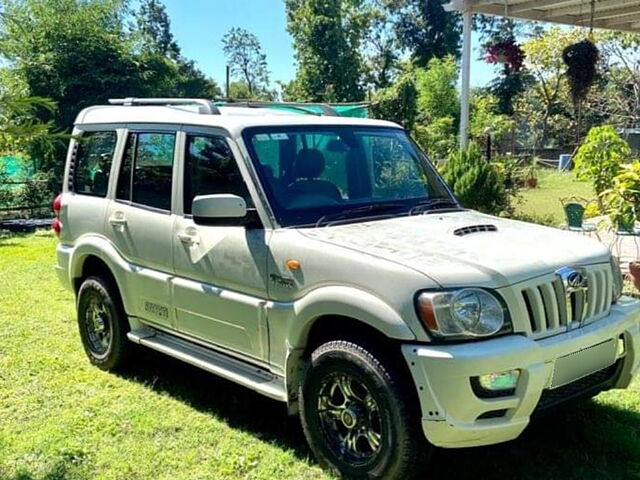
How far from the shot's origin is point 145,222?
4500 millimetres

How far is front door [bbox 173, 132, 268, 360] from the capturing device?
375cm

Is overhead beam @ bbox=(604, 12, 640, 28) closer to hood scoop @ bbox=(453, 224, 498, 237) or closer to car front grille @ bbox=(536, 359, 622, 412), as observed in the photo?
hood scoop @ bbox=(453, 224, 498, 237)

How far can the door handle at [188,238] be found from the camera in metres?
4.10

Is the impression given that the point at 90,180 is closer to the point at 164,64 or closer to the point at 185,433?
the point at 185,433

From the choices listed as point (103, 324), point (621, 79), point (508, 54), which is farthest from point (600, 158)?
point (621, 79)

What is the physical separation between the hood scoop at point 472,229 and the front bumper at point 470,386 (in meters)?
0.74

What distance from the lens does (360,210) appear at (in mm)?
3971

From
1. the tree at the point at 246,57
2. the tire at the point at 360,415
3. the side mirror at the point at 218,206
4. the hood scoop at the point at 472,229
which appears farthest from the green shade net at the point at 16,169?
the tree at the point at 246,57

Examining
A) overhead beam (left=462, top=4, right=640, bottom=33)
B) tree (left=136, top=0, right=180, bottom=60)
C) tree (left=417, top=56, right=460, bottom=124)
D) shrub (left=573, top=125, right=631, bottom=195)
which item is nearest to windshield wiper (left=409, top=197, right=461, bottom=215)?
shrub (left=573, top=125, right=631, bottom=195)

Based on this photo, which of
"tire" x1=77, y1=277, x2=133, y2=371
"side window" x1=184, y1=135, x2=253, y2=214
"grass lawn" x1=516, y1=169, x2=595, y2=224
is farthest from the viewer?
"grass lawn" x1=516, y1=169, x2=595, y2=224

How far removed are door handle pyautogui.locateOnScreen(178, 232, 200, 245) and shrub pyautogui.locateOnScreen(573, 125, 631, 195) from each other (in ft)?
18.8

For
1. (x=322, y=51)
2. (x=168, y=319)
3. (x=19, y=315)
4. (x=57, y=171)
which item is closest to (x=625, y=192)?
(x=168, y=319)

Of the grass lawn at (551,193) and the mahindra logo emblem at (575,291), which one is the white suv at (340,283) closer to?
the mahindra logo emblem at (575,291)

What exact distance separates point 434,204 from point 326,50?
30.3 m
